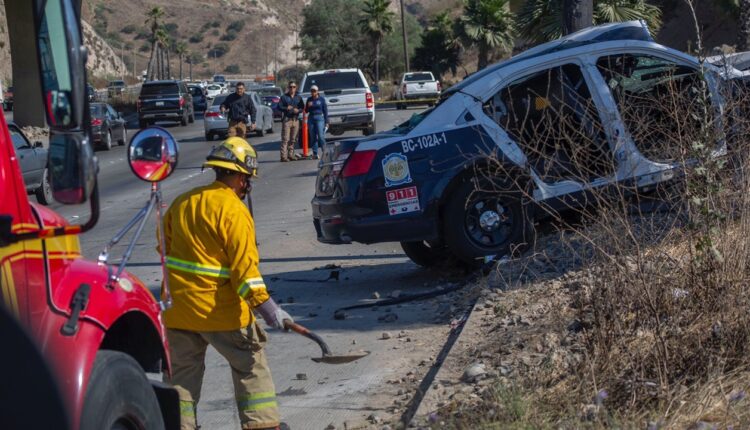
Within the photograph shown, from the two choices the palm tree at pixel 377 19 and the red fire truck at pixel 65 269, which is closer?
the red fire truck at pixel 65 269

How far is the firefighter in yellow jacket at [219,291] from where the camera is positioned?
190 inches

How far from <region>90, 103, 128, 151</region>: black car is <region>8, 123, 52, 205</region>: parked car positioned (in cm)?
1335

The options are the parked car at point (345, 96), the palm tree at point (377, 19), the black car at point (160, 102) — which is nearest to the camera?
the parked car at point (345, 96)

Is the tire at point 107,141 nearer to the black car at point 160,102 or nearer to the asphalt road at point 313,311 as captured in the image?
the black car at point 160,102

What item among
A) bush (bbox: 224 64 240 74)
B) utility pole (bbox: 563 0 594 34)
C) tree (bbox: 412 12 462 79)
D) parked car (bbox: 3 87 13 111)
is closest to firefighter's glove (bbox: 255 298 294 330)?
utility pole (bbox: 563 0 594 34)

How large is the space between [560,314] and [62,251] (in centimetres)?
391

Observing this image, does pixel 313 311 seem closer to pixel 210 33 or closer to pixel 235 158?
pixel 235 158

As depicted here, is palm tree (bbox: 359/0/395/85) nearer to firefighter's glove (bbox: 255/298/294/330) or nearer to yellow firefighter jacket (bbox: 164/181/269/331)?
yellow firefighter jacket (bbox: 164/181/269/331)

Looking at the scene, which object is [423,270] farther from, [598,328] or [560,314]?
[598,328]

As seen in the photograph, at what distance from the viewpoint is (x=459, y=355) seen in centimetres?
670

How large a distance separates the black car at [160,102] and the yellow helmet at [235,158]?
36604 millimetres

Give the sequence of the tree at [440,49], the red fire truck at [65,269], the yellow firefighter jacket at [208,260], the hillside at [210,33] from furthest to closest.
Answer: the hillside at [210,33], the tree at [440,49], the yellow firefighter jacket at [208,260], the red fire truck at [65,269]

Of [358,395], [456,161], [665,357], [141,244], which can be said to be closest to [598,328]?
[665,357]

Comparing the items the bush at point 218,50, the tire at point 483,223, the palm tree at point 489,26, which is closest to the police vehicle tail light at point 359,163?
the tire at point 483,223
